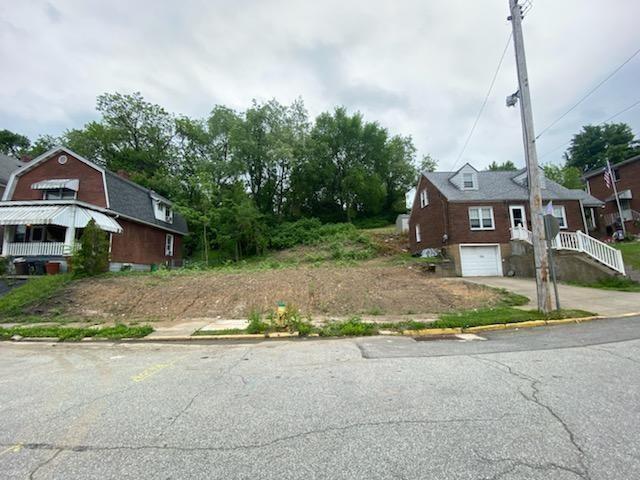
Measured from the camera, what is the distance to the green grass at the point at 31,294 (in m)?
11.0

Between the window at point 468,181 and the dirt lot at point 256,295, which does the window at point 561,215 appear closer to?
the window at point 468,181

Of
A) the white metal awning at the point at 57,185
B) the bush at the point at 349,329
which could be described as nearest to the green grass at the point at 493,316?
the bush at the point at 349,329

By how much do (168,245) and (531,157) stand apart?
2606 cm

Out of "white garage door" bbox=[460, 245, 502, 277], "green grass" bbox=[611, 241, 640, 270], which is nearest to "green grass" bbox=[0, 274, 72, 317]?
"white garage door" bbox=[460, 245, 502, 277]

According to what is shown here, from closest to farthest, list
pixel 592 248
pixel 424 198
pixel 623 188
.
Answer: pixel 592 248, pixel 424 198, pixel 623 188

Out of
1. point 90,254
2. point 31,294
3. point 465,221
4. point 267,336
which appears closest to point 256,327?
point 267,336

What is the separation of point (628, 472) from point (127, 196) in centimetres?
2632

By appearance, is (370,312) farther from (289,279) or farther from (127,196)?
(127,196)

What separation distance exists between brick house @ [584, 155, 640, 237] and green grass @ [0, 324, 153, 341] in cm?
3479

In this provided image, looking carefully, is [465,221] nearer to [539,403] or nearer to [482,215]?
[482,215]

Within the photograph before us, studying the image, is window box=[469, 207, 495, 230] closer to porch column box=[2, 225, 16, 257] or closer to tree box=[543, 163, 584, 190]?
tree box=[543, 163, 584, 190]

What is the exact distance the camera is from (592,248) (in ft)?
52.9

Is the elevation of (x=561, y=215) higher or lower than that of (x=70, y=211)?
lower

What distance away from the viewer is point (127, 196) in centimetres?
2242
